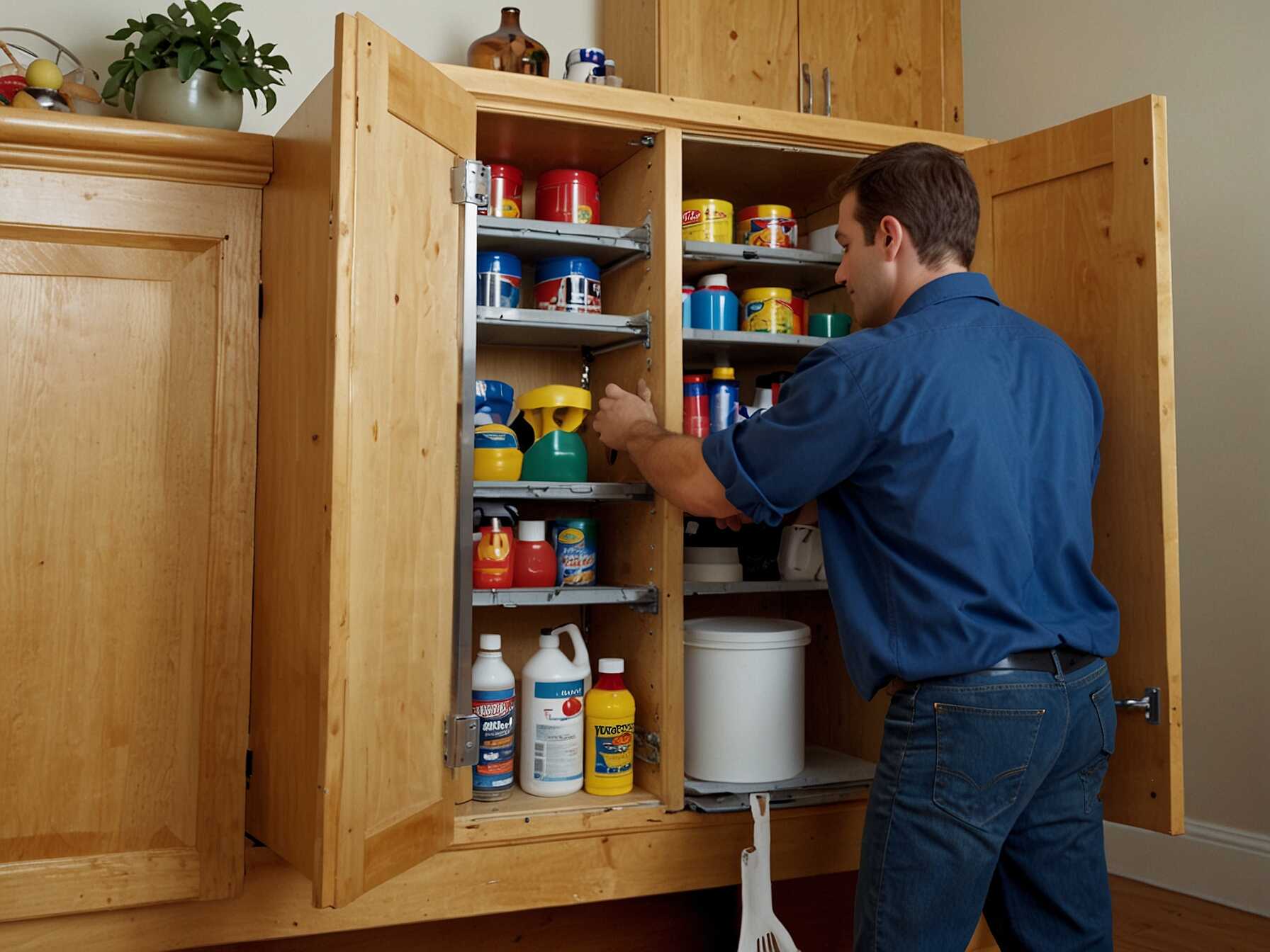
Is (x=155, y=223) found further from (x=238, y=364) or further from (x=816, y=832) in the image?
(x=816, y=832)

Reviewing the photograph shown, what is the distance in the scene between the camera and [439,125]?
1688mm

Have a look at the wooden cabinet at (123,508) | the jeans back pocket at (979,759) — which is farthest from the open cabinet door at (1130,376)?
the wooden cabinet at (123,508)

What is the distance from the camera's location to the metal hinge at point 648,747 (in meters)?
1.96

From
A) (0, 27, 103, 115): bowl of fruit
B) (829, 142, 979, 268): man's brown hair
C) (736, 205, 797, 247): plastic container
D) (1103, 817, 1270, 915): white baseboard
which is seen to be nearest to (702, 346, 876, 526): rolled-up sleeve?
(829, 142, 979, 268): man's brown hair

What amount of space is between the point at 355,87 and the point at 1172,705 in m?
1.60

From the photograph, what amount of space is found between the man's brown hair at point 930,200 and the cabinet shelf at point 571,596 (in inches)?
30.8

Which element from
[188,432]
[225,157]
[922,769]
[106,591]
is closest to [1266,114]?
[922,769]

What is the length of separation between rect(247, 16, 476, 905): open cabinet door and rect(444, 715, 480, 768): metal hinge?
2 cm

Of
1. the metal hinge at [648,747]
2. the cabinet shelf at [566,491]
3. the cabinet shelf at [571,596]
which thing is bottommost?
the metal hinge at [648,747]

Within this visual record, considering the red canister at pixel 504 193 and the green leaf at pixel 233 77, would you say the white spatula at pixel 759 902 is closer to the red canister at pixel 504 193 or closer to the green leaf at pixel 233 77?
the red canister at pixel 504 193

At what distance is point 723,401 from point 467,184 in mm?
706

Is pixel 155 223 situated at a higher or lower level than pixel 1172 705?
higher

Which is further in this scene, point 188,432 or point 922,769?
point 188,432

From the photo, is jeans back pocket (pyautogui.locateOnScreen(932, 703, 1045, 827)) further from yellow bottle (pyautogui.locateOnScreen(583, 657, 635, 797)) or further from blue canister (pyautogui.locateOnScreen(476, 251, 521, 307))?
blue canister (pyautogui.locateOnScreen(476, 251, 521, 307))
